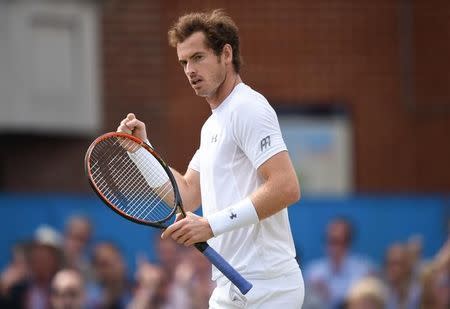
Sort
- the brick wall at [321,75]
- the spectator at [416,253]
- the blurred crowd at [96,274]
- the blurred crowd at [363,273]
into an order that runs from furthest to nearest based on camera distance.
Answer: the brick wall at [321,75], the spectator at [416,253], the blurred crowd at [363,273], the blurred crowd at [96,274]

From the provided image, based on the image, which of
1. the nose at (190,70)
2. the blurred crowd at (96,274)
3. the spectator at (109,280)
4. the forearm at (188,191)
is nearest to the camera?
the nose at (190,70)

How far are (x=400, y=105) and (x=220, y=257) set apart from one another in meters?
8.25

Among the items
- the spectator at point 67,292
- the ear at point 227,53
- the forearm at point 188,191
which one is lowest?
the spectator at point 67,292

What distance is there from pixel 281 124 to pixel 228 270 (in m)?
7.79

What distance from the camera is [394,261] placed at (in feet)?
38.1

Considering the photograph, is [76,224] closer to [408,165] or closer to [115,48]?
[115,48]

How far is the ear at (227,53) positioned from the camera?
6860 mm

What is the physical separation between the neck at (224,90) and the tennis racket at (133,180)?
1.30ft

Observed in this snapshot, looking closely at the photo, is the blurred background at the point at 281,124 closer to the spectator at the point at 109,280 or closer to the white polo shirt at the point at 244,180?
the spectator at the point at 109,280

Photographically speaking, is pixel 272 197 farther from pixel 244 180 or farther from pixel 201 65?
pixel 201 65

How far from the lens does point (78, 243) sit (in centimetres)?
1150

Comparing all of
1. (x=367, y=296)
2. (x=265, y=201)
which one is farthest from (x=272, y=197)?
(x=367, y=296)

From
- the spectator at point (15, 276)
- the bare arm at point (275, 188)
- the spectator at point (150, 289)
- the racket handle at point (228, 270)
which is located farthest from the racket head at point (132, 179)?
the spectator at point (15, 276)

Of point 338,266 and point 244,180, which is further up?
point 244,180
